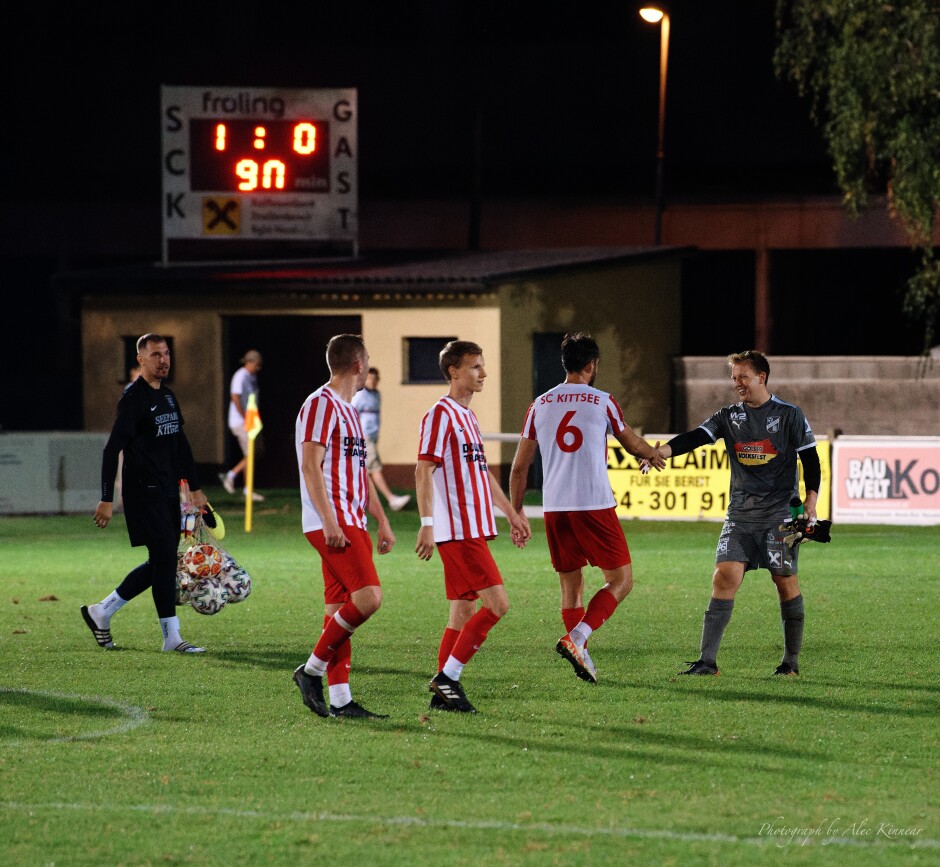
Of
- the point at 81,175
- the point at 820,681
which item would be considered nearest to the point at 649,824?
the point at 820,681

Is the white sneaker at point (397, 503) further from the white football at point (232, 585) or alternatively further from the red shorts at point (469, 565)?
the red shorts at point (469, 565)

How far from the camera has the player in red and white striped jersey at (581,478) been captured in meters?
9.27

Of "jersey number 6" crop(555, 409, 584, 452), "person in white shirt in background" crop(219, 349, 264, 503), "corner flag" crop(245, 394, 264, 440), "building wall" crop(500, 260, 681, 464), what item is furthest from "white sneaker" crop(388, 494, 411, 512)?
"jersey number 6" crop(555, 409, 584, 452)

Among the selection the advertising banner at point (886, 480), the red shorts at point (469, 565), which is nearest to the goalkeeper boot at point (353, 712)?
the red shorts at point (469, 565)

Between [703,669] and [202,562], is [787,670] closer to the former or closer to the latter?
[703,669]

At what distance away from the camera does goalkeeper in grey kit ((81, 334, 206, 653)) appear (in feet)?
34.4

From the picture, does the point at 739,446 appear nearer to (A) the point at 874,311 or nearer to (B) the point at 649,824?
(B) the point at 649,824

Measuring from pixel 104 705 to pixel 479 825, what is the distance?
10.6 ft

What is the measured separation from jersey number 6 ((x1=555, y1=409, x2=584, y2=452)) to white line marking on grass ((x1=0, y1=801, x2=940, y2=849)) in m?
3.34

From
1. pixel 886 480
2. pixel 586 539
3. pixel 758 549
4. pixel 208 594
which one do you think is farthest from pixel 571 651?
pixel 886 480

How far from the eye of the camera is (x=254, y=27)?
40.9m

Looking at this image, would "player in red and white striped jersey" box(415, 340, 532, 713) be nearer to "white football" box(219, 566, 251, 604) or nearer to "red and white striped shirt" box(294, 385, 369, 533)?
"red and white striped shirt" box(294, 385, 369, 533)

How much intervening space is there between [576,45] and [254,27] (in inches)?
311

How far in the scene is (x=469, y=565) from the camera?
834cm
